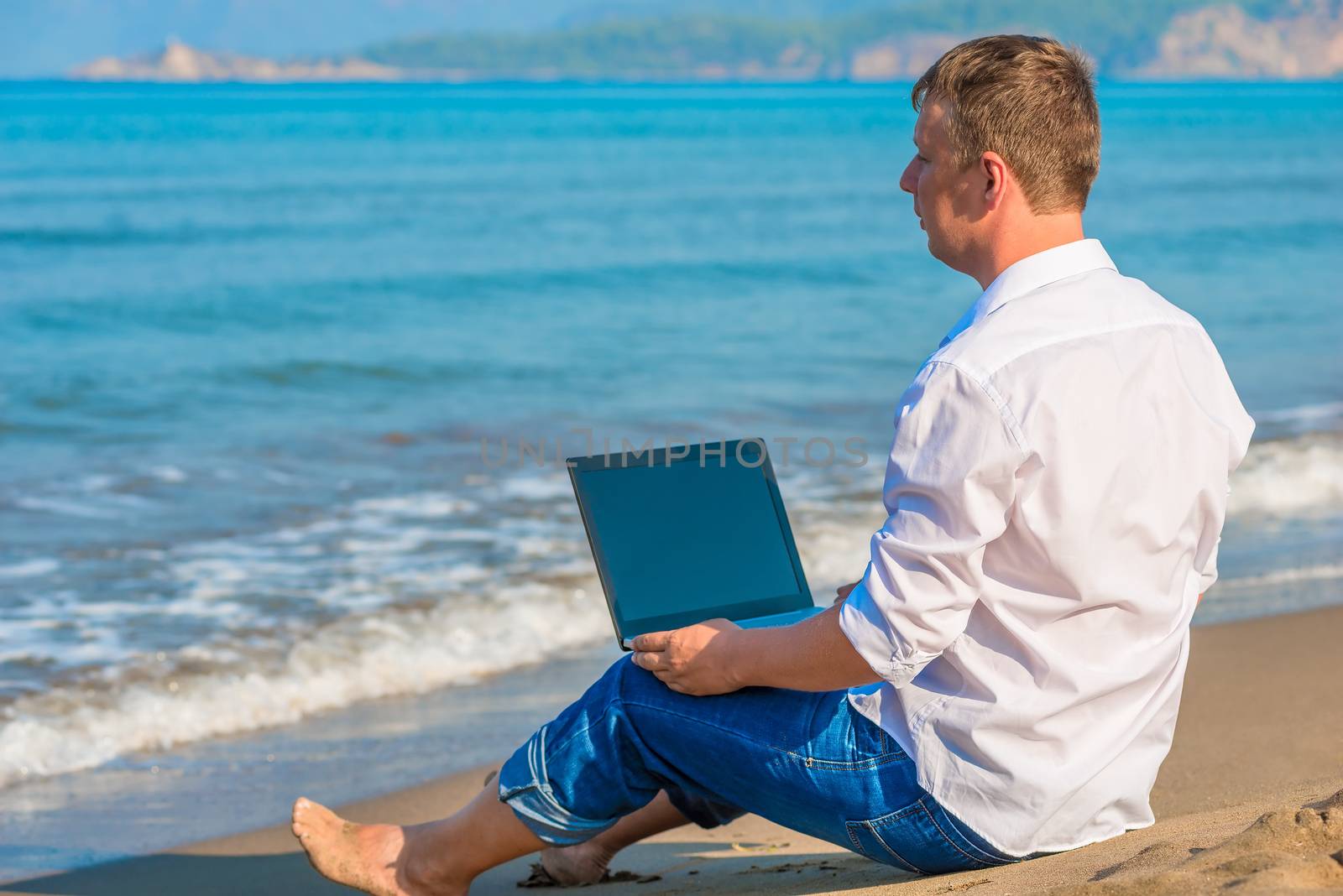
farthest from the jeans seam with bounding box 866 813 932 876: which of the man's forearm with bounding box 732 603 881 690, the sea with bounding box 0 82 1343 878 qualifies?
the sea with bounding box 0 82 1343 878

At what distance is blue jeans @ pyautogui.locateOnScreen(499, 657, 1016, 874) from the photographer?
2.11 m

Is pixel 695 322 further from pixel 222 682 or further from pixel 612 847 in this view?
pixel 612 847

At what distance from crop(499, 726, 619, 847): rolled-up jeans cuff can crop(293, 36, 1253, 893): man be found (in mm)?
227

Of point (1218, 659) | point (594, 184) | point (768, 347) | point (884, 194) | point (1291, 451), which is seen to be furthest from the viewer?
point (594, 184)

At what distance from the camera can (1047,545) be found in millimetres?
1859

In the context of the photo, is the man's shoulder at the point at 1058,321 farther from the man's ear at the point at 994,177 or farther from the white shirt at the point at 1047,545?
the man's ear at the point at 994,177

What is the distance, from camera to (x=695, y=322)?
580 inches

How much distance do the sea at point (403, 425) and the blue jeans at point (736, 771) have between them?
1.69 metres

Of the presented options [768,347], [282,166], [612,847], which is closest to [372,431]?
[768,347]

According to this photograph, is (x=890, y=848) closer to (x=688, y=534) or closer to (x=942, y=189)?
(x=688, y=534)

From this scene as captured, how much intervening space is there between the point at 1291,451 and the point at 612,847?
20.3 ft

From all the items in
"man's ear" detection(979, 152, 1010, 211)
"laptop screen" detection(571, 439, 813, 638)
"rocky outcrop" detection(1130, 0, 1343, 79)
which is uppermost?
A: "rocky outcrop" detection(1130, 0, 1343, 79)

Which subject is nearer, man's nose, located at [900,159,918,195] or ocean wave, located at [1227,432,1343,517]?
man's nose, located at [900,159,918,195]

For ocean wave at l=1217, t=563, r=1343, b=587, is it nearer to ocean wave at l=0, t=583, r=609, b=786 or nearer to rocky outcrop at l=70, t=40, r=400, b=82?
ocean wave at l=0, t=583, r=609, b=786
